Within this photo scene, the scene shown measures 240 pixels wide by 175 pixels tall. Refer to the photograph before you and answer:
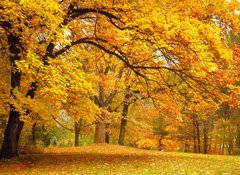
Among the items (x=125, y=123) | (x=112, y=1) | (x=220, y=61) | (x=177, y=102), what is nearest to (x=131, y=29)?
(x=112, y=1)

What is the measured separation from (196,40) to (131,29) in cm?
238

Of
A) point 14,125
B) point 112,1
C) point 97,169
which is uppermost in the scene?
point 112,1

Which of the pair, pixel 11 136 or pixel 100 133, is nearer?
pixel 11 136

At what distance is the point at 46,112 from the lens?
1232 cm

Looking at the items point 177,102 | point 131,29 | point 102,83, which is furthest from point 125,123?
point 131,29

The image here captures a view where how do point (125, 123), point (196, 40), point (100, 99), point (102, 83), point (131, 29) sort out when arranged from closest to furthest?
point (196, 40) → point (131, 29) → point (102, 83) → point (100, 99) → point (125, 123)

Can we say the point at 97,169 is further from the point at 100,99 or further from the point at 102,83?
the point at 100,99

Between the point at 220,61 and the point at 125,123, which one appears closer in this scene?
the point at 220,61

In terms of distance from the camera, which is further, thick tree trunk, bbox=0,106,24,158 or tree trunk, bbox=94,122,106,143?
tree trunk, bbox=94,122,106,143

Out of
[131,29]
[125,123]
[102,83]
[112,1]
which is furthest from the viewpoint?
[125,123]

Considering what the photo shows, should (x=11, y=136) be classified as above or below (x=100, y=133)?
below

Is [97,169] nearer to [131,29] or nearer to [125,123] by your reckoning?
[131,29]

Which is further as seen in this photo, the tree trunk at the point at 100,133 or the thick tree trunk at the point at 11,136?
the tree trunk at the point at 100,133

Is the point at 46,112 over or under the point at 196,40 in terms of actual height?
under
